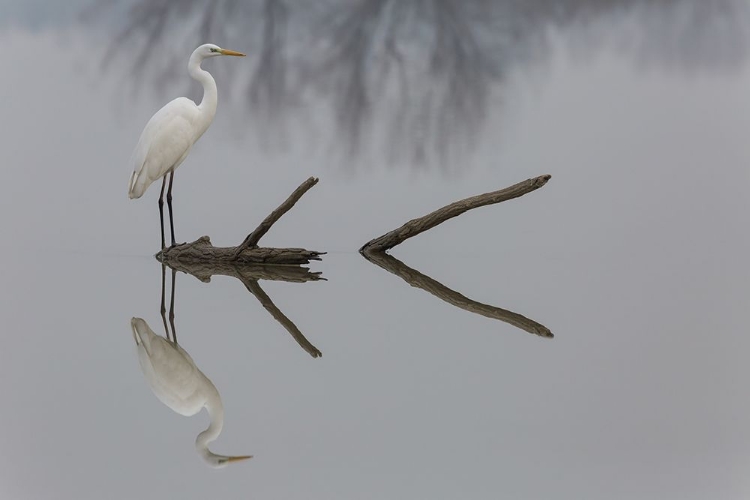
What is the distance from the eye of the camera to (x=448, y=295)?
4633 millimetres

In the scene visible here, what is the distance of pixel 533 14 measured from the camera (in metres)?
9.66

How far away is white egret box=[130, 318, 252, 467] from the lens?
8.43 ft

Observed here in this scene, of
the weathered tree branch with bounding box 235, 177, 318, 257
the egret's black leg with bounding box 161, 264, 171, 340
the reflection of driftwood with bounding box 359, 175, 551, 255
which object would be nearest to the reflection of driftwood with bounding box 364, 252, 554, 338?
the reflection of driftwood with bounding box 359, 175, 551, 255

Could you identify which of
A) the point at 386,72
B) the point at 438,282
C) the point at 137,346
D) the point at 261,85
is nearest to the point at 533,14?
the point at 386,72

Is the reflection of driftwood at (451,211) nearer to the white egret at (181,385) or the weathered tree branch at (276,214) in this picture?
the weathered tree branch at (276,214)

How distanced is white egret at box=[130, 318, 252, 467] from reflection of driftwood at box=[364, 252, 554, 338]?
1.25 metres

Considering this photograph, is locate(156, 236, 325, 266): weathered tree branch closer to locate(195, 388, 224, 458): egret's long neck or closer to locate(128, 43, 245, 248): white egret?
locate(128, 43, 245, 248): white egret

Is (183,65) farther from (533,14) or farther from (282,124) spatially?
(533,14)

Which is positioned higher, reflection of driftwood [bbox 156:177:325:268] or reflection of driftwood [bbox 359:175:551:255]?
reflection of driftwood [bbox 359:175:551:255]

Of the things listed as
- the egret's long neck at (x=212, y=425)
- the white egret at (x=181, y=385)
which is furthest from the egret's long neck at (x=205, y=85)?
the egret's long neck at (x=212, y=425)

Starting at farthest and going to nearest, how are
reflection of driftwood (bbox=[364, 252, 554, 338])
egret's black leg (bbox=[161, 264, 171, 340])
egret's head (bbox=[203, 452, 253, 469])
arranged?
reflection of driftwood (bbox=[364, 252, 554, 338]) < egret's black leg (bbox=[161, 264, 171, 340]) < egret's head (bbox=[203, 452, 253, 469])

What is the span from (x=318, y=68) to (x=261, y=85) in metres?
0.56

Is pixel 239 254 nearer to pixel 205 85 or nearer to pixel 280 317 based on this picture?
pixel 205 85

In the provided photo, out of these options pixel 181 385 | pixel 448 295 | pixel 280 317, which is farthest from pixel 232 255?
pixel 181 385
